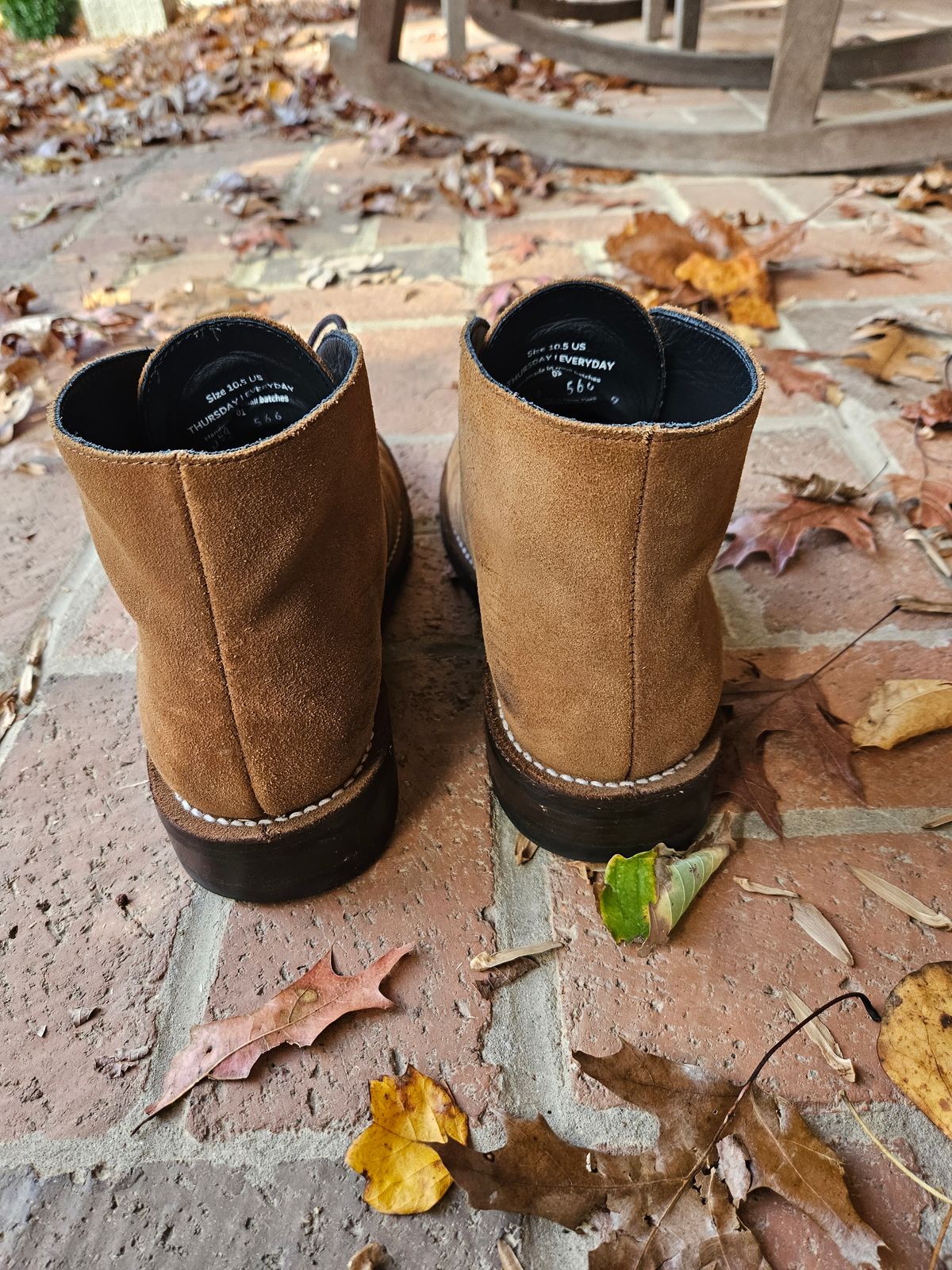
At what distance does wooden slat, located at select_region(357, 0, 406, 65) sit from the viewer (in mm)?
2352

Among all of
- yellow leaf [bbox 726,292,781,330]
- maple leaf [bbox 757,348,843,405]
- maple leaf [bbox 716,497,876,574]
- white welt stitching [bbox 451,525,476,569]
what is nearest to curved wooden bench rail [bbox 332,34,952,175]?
yellow leaf [bbox 726,292,781,330]

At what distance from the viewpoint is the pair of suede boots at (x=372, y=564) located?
0.57m

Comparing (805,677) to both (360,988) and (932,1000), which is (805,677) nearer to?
(932,1000)

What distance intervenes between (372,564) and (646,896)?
36 cm

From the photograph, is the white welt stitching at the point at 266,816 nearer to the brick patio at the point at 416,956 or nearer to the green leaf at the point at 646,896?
the brick patio at the point at 416,956

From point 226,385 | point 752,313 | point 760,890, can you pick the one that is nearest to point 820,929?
point 760,890

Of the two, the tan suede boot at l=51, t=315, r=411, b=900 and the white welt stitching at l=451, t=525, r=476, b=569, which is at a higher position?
the tan suede boot at l=51, t=315, r=411, b=900

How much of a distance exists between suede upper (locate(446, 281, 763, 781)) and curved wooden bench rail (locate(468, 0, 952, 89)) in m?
2.72

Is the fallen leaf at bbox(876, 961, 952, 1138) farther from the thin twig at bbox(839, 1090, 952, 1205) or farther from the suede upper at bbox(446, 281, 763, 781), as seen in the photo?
the suede upper at bbox(446, 281, 763, 781)

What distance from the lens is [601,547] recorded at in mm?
596

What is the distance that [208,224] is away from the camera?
218 centimetres

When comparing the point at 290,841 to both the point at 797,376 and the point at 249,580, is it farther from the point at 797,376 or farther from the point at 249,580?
the point at 797,376

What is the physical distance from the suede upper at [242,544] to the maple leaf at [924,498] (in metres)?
0.79

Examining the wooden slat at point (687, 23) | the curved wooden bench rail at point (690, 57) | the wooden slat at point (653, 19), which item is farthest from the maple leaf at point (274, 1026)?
the wooden slat at point (653, 19)
